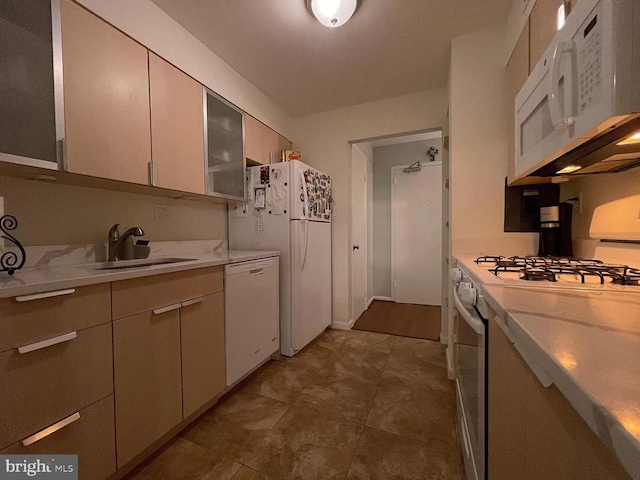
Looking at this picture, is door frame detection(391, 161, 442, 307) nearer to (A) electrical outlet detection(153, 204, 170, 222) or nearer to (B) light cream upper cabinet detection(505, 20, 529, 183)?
(B) light cream upper cabinet detection(505, 20, 529, 183)

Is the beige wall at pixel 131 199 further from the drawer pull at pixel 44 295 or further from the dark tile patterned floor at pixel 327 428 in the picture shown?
Result: the dark tile patterned floor at pixel 327 428

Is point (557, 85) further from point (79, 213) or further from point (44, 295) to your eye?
point (79, 213)

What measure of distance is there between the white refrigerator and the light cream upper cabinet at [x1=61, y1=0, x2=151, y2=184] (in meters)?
0.92

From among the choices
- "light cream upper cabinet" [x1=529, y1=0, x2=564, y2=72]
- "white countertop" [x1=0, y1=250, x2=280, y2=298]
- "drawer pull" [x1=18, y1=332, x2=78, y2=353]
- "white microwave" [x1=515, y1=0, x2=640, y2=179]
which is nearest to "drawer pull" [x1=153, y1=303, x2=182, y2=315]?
"white countertop" [x1=0, y1=250, x2=280, y2=298]

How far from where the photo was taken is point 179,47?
1614 mm

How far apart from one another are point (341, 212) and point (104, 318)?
2184mm

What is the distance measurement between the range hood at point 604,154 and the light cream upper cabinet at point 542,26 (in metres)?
0.47

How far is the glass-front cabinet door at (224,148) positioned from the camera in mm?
1837

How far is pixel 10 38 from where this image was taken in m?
1.00

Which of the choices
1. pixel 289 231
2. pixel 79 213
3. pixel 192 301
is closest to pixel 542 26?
pixel 289 231

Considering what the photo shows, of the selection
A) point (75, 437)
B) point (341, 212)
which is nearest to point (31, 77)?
point (75, 437)

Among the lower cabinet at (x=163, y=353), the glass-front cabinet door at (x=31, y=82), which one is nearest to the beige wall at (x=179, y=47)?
the glass-front cabinet door at (x=31, y=82)

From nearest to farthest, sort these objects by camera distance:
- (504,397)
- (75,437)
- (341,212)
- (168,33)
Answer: (504,397) < (75,437) < (168,33) < (341,212)

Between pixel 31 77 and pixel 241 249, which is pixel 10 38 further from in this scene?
pixel 241 249
